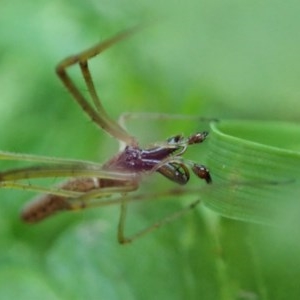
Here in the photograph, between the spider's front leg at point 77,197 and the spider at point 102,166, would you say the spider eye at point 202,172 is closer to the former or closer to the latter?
the spider at point 102,166

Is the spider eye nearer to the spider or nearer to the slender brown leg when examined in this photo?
the spider

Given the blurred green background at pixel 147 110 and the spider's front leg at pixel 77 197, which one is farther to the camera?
the spider's front leg at pixel 77 197

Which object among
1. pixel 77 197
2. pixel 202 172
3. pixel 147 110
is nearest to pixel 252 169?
pixel 202 172

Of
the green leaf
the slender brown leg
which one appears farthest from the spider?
the green leaf

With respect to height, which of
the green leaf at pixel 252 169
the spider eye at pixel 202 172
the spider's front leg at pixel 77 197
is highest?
the green leaf at pixel 252 169

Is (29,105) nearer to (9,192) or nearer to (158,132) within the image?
(9,192)

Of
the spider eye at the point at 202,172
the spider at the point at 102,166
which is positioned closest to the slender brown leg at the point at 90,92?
the spider at the point at 102,166

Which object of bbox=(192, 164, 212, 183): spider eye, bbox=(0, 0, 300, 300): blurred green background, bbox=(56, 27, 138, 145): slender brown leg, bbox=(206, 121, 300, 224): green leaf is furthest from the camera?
bbox=(56, 27, 138, 145): slender brown leg

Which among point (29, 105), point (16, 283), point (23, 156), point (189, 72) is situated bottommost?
point (16, 283)

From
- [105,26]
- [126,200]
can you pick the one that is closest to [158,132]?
[105,26]
